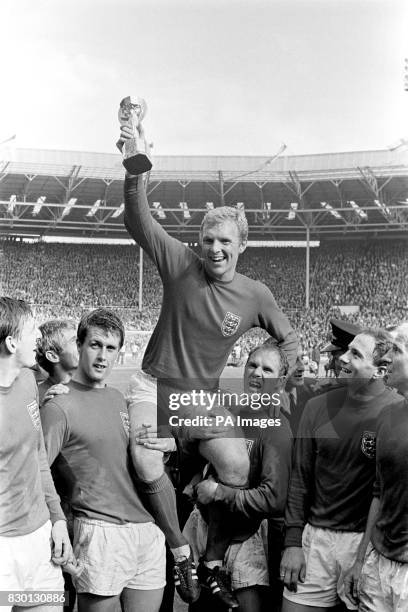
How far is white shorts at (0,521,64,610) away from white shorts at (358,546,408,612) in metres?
1.04

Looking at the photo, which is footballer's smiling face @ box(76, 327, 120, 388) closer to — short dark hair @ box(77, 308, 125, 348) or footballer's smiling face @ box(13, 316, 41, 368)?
short dark hair @ box(77, 308, 125, 348)

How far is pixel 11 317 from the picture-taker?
2.17 meters

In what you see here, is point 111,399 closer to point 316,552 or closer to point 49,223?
point 316,552

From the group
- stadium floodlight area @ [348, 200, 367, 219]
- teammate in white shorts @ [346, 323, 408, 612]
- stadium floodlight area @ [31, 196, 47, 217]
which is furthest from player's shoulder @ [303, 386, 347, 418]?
stadium floodlight area @ [31, 196, 47, 217]

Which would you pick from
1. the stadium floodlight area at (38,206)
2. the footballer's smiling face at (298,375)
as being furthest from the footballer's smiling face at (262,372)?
the stadium floodlight area at (38,206)

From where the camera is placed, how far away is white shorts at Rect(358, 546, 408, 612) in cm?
206

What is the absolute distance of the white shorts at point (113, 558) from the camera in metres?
2.28

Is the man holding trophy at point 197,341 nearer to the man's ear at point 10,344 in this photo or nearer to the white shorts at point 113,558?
the white shorts at point 113,558

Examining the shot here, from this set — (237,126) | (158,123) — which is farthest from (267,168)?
(158,123)

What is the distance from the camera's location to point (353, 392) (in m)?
2.42

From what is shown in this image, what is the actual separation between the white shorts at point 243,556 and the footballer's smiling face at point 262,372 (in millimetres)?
572

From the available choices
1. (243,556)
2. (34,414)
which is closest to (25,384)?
(34,414)

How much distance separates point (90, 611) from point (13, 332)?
3.48ft

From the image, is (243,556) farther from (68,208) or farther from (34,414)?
(68,208)
